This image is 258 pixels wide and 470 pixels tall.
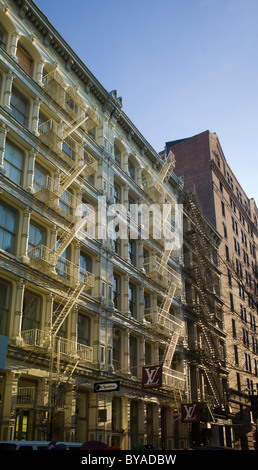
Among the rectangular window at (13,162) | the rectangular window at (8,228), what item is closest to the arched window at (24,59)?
the rectangular window at (13,162)

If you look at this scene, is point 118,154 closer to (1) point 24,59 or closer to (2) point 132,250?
(2) point 132,250

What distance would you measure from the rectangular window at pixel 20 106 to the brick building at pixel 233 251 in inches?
917

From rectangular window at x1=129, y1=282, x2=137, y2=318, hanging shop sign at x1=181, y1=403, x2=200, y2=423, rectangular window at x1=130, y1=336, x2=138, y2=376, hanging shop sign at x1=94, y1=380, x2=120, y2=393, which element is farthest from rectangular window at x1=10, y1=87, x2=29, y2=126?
hanging shop sign at x1=181, y1=403, x2=200, y2=423

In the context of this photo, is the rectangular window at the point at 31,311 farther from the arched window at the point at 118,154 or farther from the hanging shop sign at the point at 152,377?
the arched window at the point at 118,154

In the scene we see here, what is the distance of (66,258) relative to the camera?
2488 cm

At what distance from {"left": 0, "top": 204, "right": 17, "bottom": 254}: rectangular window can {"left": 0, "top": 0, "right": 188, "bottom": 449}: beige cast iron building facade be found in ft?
0.19

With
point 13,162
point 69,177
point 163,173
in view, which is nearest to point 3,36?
point 13,162

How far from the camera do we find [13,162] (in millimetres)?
22969

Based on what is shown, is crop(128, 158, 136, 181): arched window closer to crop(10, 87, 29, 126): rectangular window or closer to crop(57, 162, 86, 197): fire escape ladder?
crop(57, 162, 86, 197): fire escape ladder

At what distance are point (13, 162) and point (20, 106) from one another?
11.9 ft

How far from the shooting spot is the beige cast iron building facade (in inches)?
803

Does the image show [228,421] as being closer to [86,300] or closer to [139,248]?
[139,248]

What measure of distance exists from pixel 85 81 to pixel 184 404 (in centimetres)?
2133
